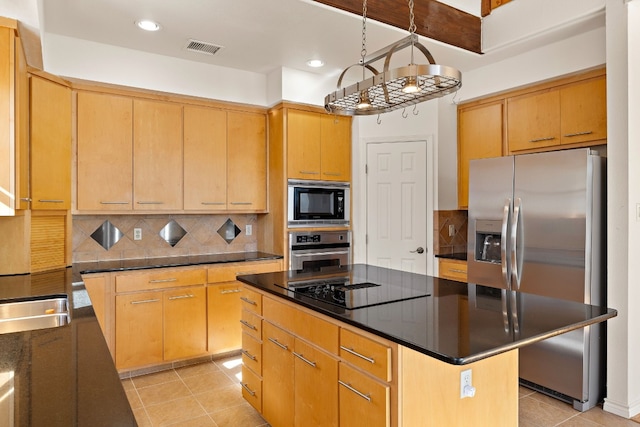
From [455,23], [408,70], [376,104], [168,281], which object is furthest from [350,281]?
[455,23]

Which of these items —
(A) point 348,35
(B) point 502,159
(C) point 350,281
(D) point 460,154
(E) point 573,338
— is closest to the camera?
(C) point 350,281

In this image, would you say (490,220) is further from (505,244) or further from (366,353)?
(366,353)

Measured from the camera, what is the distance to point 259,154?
427 centimetres

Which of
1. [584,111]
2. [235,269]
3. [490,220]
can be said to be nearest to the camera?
[584,111]

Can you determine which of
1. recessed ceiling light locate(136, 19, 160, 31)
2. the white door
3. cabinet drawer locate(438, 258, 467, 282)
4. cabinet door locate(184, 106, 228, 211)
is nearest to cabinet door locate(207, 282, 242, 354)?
cabinet door locate(184, 106, 228, 211)

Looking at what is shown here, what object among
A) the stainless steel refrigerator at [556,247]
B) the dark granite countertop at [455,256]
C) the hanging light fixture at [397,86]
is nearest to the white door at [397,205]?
the dark granite countertop at [455,256]

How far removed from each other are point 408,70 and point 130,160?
2762 millimetres

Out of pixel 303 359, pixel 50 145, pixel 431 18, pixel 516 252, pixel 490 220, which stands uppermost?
pixel 431 18

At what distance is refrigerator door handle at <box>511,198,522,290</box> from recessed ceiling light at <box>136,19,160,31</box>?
2983 mm

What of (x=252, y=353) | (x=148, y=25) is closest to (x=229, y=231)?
(x=252, y=353)

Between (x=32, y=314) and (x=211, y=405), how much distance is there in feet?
4.33

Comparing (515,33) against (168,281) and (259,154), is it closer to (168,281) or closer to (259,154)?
(259,154)

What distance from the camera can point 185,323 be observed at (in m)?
3.62

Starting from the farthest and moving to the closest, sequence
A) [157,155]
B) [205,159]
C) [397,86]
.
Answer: [205,159] < [157,155] < [397,86]
